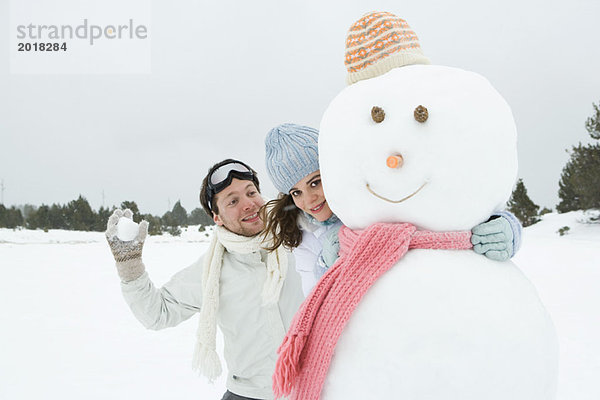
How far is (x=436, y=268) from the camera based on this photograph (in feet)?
3.84

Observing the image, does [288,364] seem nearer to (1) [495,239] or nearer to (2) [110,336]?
(1) [495,239]

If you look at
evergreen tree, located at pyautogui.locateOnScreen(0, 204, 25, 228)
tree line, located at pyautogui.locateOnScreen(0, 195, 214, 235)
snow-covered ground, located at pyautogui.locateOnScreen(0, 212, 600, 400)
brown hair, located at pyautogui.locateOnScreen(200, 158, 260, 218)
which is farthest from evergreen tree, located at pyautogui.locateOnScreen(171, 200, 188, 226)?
brown hair, located at pyautogui.locateOnScreen(200, 158, 260, 218)

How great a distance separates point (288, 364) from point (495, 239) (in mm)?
620

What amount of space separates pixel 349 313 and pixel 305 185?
2.15ft

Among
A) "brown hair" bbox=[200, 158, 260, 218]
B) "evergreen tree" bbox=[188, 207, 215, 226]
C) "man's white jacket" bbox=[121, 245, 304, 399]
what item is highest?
"brown hair" bbox=[200, 158, 260, 218]

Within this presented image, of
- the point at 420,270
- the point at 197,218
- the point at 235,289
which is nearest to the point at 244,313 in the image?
the point at 235,289

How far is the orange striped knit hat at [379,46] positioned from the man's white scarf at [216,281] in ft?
3.13

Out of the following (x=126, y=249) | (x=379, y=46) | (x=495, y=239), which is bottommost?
(x=126, y=249)

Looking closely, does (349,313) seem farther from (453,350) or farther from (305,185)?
(305,185)

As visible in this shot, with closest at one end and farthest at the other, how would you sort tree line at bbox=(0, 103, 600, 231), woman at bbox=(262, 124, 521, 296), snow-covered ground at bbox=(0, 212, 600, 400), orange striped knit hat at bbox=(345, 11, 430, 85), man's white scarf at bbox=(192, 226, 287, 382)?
orange striped knit hat at bbox=(345, 11, 430, 85), woman at bbox=(262, 124, 521, 296), man's white scarf at bbox=(192, 226, 287, 382), snow-covered ground at bbox=(0, 212, 600, 400), tree line at bbox=(0, 103, 600, 231)

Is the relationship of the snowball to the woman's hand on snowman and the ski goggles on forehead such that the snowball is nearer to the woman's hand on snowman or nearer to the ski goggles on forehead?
the ski goggles on forehead

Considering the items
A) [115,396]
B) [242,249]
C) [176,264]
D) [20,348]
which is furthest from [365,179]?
[176,264]

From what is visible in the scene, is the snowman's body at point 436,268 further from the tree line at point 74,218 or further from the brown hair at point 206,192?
the tree line at point 74,218

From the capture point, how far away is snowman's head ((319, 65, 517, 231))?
1.18 m
